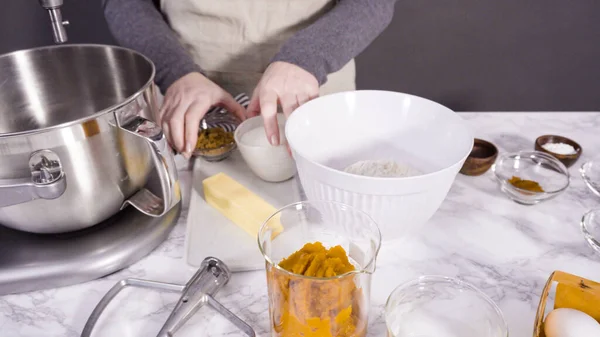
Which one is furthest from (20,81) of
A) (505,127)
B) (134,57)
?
(505,127)

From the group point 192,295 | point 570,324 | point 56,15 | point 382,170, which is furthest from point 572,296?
point 56,15

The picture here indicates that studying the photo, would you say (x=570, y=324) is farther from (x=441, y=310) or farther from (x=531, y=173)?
(x=531, y=173)

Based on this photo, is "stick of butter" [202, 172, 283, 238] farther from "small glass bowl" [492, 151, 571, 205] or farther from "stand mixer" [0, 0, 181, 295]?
"small glass bowl" [492, 151, 571, 205]

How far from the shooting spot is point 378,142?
0.79 metres

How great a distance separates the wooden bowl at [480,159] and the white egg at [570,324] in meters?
0.34

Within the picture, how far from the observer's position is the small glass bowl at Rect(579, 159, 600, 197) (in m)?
0.77

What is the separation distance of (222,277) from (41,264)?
9.8 inches

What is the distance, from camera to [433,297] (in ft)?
1.86

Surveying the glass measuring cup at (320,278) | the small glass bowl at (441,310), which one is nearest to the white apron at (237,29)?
the glass measuring cup at (320,278)

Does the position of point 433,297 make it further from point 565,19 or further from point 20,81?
point 565,19

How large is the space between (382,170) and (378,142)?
12 cm

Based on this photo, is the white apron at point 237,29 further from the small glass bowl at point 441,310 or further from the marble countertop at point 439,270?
the small glass bowl at point 441,310

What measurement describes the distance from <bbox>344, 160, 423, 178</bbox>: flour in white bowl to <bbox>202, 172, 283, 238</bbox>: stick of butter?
0.46 feet

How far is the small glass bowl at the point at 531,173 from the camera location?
748 millimetres
